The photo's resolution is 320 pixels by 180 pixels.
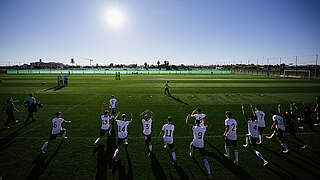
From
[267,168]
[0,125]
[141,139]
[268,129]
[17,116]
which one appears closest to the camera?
[267,168]

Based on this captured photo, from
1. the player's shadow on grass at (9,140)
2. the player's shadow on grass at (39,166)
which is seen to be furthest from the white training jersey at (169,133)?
the player's shadow on grass at (9,140)

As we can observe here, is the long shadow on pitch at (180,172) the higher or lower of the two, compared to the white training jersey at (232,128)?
lower

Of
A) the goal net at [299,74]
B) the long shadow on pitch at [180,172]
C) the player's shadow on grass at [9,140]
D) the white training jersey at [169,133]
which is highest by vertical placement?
the goal net at [299,74]

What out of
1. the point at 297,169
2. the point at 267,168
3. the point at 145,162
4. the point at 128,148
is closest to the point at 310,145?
the point at 297,169

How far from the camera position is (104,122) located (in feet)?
25.4

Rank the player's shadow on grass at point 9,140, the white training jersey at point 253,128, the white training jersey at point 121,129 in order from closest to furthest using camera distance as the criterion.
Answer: the white training jersey at point 253,128 → the white training jersey at point 121,129 → the player's shadow on grass at point 9,140

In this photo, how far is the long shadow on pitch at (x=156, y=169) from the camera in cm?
576

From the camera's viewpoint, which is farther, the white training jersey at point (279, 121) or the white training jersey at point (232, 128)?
the white training jersey at point (279, 121)

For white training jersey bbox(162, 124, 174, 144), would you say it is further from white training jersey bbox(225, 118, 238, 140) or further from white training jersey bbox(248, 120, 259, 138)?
white training jersey bbox(248, 120, 259, 138)

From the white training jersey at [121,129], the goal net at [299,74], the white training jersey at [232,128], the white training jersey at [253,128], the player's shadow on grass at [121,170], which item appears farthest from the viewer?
the goal net at [299,74]

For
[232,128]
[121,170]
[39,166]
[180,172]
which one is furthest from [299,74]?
[39,166]

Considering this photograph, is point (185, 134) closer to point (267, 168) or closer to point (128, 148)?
point (128, 148)

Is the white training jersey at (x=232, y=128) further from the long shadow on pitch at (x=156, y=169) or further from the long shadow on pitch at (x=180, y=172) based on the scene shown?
the long shadow on pitch at (x=156, y=169)

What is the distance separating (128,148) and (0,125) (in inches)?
378
